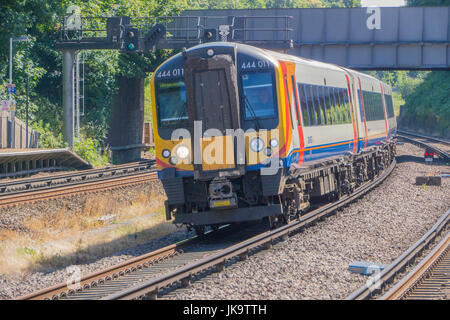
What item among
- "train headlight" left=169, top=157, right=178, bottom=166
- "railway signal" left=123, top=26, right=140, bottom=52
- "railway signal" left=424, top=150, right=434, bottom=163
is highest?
"railway signal" left=123, top=26, right=140, bottom=52

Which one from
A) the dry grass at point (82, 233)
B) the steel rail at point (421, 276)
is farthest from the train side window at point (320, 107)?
the steel rail at point (421, 276)

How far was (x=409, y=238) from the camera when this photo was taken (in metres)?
13.1

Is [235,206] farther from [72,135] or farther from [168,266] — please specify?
[72,135]

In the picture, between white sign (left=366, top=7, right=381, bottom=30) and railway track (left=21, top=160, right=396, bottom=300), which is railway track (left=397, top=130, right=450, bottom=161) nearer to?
white sign (left=366, top=7, right=381, bottom=30)

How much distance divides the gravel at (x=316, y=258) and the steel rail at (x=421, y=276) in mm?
640

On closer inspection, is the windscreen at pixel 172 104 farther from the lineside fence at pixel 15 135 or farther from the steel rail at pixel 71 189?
the lineside fence at pixel 15 135

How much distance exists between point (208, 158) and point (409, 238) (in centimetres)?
418

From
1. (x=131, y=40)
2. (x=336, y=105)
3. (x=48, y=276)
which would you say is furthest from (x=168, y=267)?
(x=131, y=40)

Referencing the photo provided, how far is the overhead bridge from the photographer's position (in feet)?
124

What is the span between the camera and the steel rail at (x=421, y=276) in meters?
8.53

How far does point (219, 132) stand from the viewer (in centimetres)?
1255

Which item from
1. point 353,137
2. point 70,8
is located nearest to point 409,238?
point 353,137

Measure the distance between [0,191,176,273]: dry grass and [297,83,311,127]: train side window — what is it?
159 inches

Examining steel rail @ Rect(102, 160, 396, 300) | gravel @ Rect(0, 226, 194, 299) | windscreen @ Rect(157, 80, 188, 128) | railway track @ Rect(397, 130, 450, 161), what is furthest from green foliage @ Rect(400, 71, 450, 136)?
gravel @ Rect(0, 226, 194, 299)
